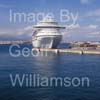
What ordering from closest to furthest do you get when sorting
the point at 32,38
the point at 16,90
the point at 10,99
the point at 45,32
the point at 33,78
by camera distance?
the point at 10,99, the point at 16,90, the point at 33,78, the point at 45,32, the point at 32,38

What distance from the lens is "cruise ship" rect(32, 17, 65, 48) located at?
143 ft

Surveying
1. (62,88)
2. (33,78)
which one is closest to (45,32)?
(33,78)

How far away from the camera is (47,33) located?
142 ft

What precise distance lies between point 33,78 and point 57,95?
14.9ft

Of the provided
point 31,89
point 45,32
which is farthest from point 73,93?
point 45,32

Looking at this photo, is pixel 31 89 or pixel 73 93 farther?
pixel 31 89

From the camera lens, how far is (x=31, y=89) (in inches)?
508

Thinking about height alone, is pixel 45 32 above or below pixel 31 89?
above

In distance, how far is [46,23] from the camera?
44438 millimetres

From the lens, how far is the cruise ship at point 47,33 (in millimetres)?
43688

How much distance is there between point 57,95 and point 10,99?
1641mm

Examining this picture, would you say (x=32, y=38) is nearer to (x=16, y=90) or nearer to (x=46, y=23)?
(x=46, y=23)

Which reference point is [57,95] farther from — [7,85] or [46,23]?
[46,23]

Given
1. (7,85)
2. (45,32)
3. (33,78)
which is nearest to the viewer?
(7,85)
